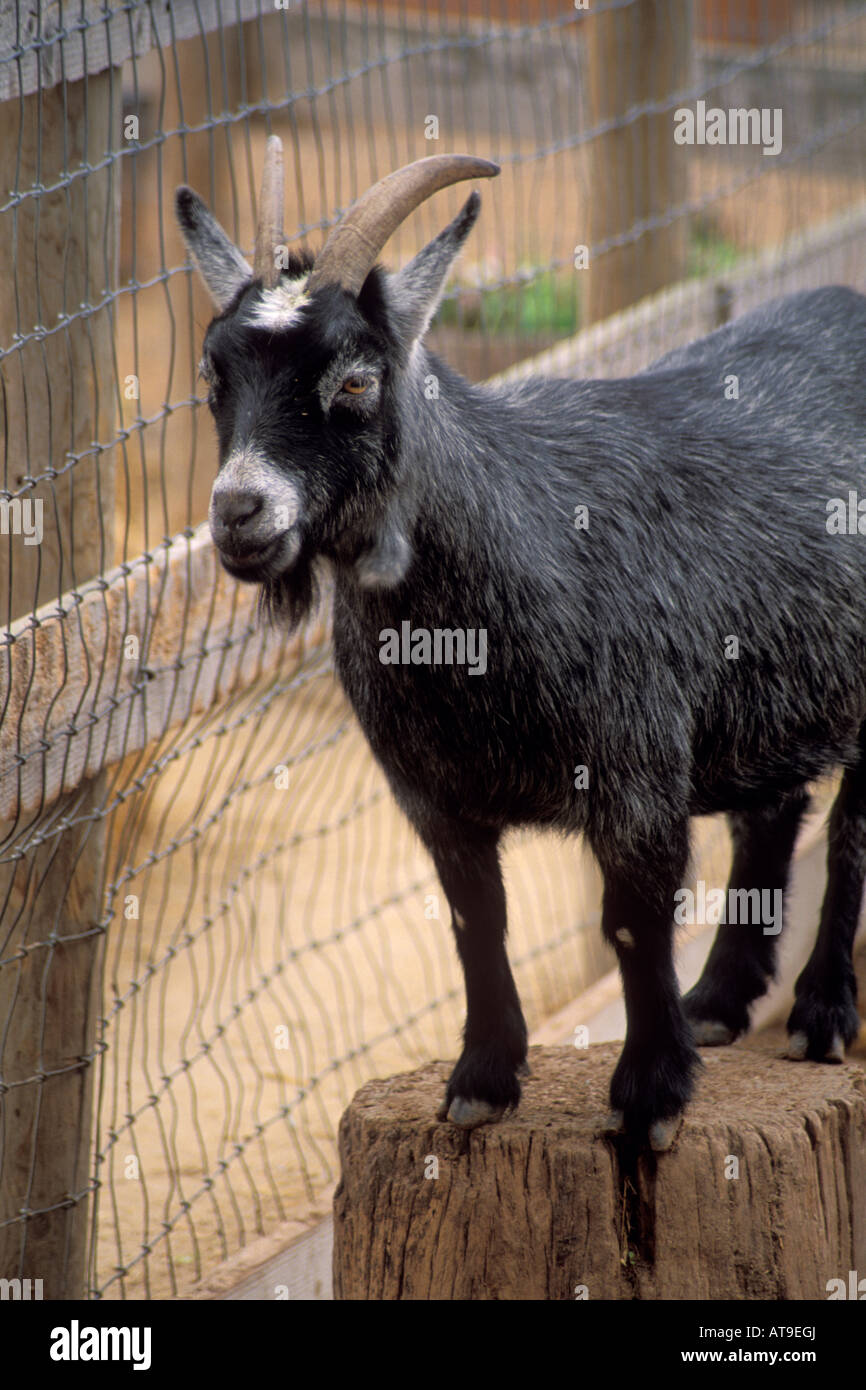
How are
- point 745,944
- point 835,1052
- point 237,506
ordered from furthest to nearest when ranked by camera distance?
point 745,944 < point 835,1052 < point 237,506

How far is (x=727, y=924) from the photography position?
144 inches

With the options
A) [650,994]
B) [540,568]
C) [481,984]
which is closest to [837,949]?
[650,994]

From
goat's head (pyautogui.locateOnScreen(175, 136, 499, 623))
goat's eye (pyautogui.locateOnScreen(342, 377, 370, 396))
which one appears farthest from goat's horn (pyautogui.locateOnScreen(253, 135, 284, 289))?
goat's eye (pyautogui.locateOnScreen(342, 377, 370, 396))

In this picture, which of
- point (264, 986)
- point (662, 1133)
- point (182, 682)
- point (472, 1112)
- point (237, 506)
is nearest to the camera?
point (237, 506)

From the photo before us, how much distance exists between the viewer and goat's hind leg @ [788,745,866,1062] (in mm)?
3441

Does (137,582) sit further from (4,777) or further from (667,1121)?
(667,1121)

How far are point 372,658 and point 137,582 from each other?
571 mm

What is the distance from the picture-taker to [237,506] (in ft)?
7.75

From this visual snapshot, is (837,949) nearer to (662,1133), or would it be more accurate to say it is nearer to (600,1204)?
(662,1133)

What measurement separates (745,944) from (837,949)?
219 millimetres

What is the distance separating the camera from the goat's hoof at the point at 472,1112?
10.0ft

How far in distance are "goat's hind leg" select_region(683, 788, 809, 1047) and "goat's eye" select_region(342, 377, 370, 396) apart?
1.57m

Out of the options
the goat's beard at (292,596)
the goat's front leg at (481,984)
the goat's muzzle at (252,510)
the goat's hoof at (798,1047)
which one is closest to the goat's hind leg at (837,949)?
the goat's hoof at (798,1047)
